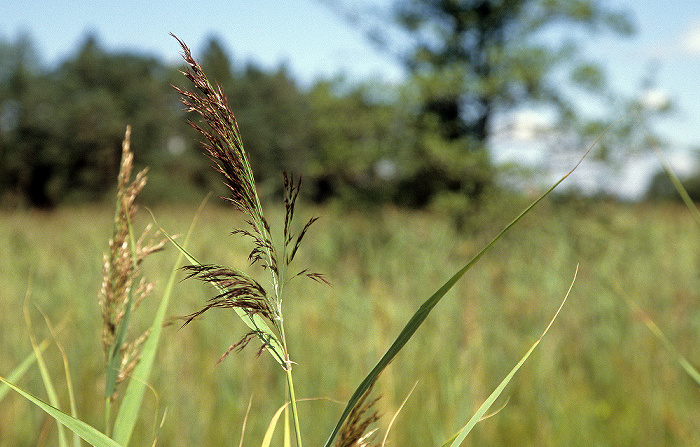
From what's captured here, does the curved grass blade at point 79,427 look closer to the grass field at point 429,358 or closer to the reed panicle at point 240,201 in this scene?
the reed panicle at point 240,201

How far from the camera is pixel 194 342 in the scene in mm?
2381

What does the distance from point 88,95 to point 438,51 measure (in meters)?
21.6

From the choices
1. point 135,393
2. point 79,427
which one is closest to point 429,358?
point 135,393

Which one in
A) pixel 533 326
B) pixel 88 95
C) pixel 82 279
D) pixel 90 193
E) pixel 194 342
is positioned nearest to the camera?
pixel 194 342

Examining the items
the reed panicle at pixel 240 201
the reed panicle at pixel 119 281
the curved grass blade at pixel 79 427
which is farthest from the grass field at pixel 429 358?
the reed panicle at pixel 240 201

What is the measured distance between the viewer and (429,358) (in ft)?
6.66

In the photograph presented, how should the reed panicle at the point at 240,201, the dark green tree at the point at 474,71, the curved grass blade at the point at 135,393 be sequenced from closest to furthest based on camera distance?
1. the reed panicle at the point at 240,201
2. the curved grass blade at the point at 135,393
3. the dark green tree at the point at 474,71

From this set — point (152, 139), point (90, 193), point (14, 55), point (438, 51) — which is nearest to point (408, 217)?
point (438, 51)

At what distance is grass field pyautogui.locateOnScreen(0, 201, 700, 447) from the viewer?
64.5 inches

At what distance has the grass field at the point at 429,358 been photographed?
1.64m

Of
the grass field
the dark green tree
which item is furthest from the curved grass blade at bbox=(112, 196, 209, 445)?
the dark green tree

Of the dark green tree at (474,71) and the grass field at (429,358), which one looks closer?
the grass field at (429,358)

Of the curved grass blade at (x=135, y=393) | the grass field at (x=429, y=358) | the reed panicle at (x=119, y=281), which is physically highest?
the reed panicle at (x=119, y=281)

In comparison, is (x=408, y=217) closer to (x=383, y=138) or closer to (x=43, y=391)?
(x=383, y=138)
